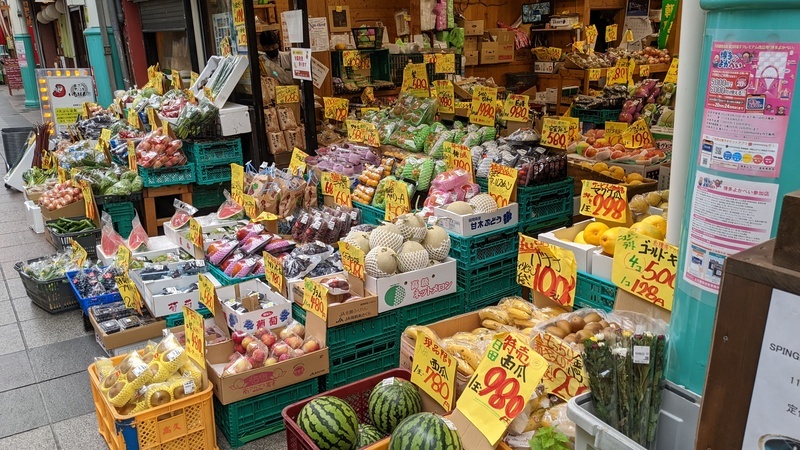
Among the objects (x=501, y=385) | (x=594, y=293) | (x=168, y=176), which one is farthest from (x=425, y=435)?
(x=168, y=176)

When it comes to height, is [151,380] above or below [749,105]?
below

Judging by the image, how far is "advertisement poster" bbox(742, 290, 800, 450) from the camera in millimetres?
886

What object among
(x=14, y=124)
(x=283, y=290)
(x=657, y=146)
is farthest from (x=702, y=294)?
(x=14, y=124)

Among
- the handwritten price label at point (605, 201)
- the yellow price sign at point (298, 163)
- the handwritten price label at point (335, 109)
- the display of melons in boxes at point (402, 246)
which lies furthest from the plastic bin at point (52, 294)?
the handwritten price label at point (605, 201)

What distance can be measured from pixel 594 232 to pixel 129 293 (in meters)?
2.93

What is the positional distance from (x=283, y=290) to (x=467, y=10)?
280 inches

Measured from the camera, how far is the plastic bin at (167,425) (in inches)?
104

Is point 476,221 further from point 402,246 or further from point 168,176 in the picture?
point 168,176

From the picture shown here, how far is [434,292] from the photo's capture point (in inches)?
135

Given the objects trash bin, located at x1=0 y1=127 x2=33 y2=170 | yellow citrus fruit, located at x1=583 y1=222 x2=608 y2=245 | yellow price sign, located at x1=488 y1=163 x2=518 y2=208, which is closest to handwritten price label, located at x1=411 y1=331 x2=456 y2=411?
yellow citrus fruit, located at x1=583 y1=222 x2=608 y2=245

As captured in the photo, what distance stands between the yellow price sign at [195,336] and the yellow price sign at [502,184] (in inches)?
76.0

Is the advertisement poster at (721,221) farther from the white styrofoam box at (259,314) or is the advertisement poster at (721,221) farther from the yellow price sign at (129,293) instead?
the yellow price sign at (129,293)

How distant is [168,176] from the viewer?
569cm

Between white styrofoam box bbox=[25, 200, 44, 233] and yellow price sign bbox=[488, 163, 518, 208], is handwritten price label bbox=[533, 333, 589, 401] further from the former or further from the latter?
white styrofoam box bbox=[25, 200, 44, 233]
